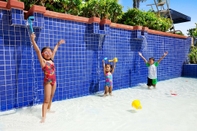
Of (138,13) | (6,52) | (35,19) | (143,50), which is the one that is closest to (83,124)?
(6,52)

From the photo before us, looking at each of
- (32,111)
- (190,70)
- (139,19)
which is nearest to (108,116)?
(32,111)

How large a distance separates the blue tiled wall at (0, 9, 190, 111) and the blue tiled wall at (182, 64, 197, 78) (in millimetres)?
3280

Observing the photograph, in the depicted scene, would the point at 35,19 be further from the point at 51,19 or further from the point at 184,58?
the point at 184,58

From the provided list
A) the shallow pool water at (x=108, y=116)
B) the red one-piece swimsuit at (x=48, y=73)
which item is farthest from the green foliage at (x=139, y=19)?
the red one-piece swimsuit at (x=48, y=73)

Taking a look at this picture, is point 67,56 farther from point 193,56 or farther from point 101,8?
point 193,56

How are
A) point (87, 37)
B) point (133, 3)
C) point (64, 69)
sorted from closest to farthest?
point (64, 69), point (87, 37), point (133, 3)

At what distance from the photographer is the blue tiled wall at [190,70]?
29.6ft

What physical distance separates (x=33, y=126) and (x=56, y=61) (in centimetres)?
174

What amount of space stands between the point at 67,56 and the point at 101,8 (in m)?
2.84

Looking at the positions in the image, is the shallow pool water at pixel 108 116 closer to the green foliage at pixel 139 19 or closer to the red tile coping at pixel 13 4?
the red tile coping at pixel 13 4

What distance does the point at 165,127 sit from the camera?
9.60 ft

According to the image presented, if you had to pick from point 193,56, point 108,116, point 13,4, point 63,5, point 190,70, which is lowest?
point 108,116

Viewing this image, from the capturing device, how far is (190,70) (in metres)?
9.16

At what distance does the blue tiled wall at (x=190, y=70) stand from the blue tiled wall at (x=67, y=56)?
3.28 meters
